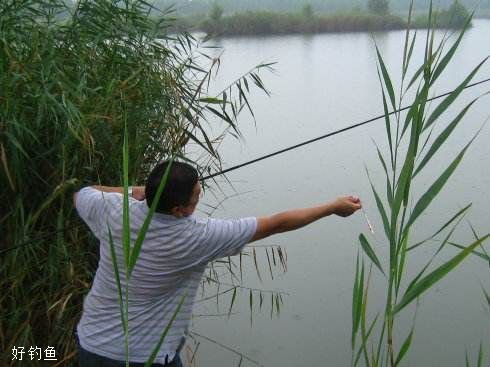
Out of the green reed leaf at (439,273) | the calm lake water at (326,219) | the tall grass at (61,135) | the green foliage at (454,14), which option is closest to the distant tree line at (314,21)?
the calm lake water at (326,219)

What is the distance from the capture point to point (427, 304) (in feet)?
10.5

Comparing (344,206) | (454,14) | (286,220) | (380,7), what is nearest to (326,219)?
(454,14)

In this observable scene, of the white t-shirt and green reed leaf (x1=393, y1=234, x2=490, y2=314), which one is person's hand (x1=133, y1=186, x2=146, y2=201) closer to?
the white t-shirt

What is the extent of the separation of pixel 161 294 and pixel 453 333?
2.08 metres

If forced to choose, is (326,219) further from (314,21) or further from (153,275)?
(314,21)

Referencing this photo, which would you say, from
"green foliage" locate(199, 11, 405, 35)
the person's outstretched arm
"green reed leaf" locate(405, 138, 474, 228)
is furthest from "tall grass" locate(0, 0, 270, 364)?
"green foliage" locate(199, 11, 405, 35)

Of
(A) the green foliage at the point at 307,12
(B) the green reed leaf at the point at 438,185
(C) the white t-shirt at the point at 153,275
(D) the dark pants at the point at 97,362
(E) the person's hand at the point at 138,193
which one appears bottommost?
(D) the dark pants at the point at 97,362

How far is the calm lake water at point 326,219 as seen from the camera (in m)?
2.96

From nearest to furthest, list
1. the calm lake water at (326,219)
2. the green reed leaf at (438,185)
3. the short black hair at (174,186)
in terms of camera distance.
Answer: the short black hair at (174,186) < the green reed leaf at (438,185) < the calm lake water at (326,219)

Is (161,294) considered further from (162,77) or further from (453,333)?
(453,333)

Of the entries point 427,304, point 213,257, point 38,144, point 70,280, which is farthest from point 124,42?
point 427,304

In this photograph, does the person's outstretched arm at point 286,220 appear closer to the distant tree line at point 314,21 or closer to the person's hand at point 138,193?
the person's hand at point 138,193

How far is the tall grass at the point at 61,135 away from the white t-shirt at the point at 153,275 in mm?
401

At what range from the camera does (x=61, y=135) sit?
1.81m
